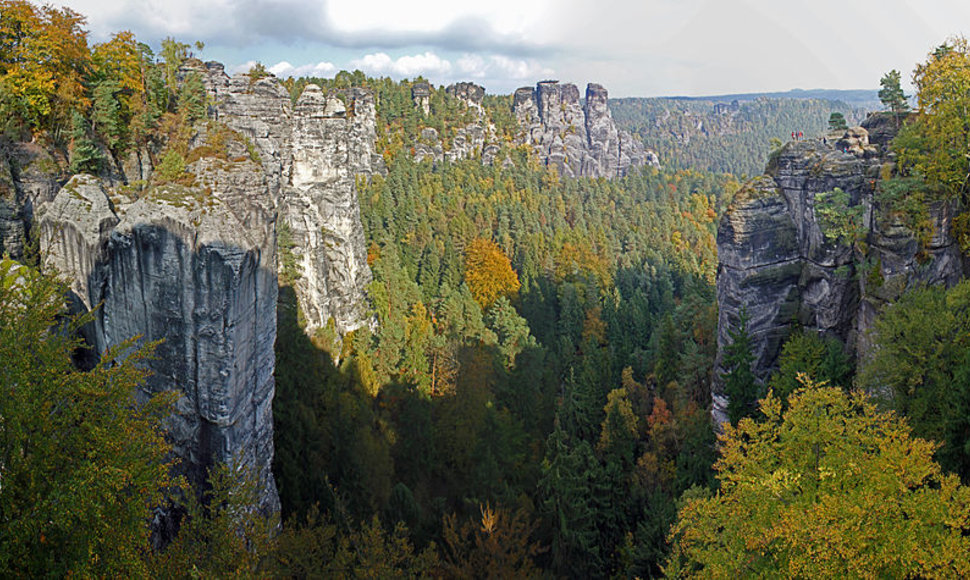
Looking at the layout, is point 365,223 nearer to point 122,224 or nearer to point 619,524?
point 619,524

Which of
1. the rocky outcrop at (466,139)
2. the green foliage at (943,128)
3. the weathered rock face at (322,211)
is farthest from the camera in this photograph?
the rocky outcrop at (466,139)

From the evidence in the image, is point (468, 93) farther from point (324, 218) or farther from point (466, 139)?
point (324, 218)

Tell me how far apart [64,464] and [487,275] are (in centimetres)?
4726

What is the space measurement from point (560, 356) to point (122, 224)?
122 ft

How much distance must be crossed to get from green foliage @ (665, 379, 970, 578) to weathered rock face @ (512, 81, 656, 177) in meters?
99.0

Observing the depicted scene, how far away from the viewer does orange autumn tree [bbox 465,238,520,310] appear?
55.8 m

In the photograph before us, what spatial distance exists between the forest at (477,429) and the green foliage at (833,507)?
0.06 meters

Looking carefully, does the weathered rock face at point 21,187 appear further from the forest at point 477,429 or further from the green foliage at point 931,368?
the green foliage at point 931,368

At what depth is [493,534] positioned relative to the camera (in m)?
22.7

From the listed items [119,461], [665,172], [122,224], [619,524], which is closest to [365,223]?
[619,524]

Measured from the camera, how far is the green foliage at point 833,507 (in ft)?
36.7

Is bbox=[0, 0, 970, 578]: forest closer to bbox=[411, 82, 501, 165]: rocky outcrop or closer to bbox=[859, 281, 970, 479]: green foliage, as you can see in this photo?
bbox=[859, 281, 970, 479]: green foliage

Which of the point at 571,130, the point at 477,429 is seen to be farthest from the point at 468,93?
the point at 477,429

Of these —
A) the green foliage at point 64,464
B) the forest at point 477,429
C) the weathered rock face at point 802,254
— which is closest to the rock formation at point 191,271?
the forest at point 477,429
